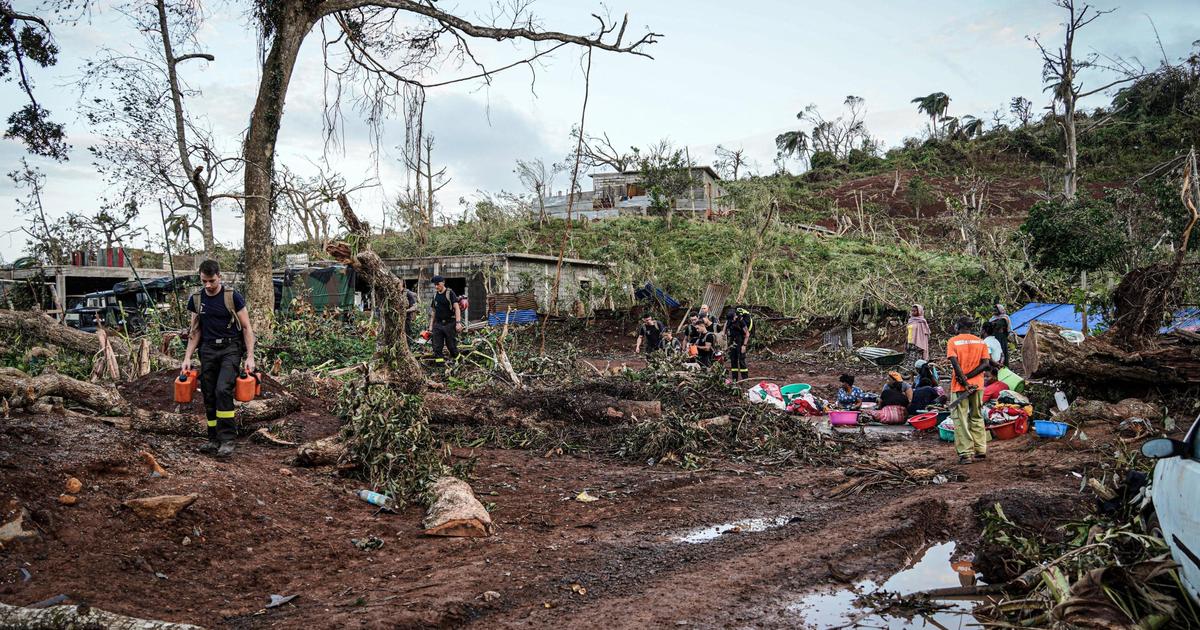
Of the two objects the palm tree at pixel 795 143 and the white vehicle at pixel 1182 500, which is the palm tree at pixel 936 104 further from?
the white vehicle at pixel 1182 500

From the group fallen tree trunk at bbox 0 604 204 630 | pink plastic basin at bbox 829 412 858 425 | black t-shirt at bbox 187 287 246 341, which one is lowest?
pink plastic basin at bbox 829 412 858 425

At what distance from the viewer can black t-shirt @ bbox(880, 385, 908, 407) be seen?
35.1 ft

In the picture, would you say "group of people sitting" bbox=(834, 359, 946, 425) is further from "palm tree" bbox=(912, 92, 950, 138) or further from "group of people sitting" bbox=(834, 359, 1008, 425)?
"palm tree" bbox=(912, 92, 950, 138)

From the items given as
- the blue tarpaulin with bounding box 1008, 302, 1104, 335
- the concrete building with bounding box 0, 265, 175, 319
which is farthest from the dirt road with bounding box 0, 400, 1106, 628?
the concrete building with bounding box 0, 265, 175, 319

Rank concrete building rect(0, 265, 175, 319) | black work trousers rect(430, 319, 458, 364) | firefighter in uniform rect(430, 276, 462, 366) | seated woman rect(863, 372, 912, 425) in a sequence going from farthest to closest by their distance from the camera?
1. concrete building rect(0, 265, 175, 319)
2. black work trousers rect(430, 319, 458, 364)
3. firefighter in uniform rect(430, 276, 462, 366)
4. seated woman rect(863, 372, 912, 425)

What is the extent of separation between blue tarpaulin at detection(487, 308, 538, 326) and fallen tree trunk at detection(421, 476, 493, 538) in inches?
603

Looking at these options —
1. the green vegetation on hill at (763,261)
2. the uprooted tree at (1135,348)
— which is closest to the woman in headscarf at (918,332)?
the green vegetation on hill at (763,261)

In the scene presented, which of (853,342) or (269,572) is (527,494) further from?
(853,342)

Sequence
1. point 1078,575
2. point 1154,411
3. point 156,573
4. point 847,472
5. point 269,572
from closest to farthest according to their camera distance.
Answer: point 1078,575, point 156,573, point 269,572, point 847,472, point 1154,411

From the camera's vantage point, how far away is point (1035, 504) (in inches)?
212

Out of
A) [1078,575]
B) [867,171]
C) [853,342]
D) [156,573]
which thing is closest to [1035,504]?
[1078,575]

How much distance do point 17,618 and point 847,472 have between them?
254 inches

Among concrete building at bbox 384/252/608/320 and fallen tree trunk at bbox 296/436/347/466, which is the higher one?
concrete building at bbox 384/252/608/320

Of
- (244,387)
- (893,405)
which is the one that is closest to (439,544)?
(244,387)
